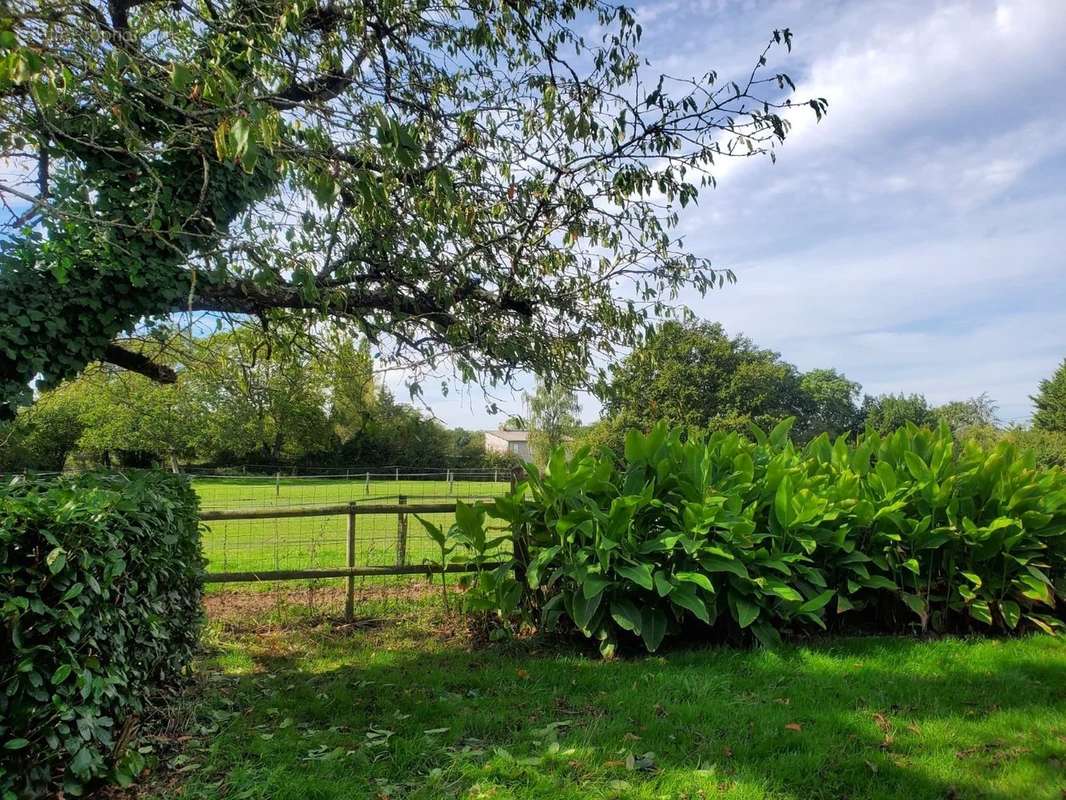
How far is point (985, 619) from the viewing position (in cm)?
466

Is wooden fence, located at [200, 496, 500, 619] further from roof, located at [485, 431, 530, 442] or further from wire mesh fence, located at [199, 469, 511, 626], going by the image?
roof, located at [485, 431, 530, 442]

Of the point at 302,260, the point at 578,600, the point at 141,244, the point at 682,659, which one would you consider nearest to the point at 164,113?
the point at 141,244

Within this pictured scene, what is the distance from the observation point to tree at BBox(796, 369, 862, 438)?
162 ft

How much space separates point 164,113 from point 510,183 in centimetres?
244

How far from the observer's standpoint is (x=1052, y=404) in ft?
117

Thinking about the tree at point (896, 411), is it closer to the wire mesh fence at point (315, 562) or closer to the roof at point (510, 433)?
the roof at point (510, 433)

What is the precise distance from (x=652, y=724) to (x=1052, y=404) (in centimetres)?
4334

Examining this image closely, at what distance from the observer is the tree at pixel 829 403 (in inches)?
1946

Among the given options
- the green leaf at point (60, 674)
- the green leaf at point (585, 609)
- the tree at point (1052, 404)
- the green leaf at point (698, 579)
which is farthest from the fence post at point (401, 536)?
the tree at point (1052, 404)

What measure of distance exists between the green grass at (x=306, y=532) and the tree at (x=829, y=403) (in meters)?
34.4

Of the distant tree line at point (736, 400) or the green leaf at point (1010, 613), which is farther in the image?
the distant tree line at point (736, 400)

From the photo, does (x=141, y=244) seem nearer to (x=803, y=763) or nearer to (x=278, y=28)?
(x=278, y=28)

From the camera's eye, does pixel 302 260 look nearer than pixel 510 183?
Yes

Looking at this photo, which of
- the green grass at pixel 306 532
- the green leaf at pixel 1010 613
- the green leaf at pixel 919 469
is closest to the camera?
the green leaf at pixel 1010 613
